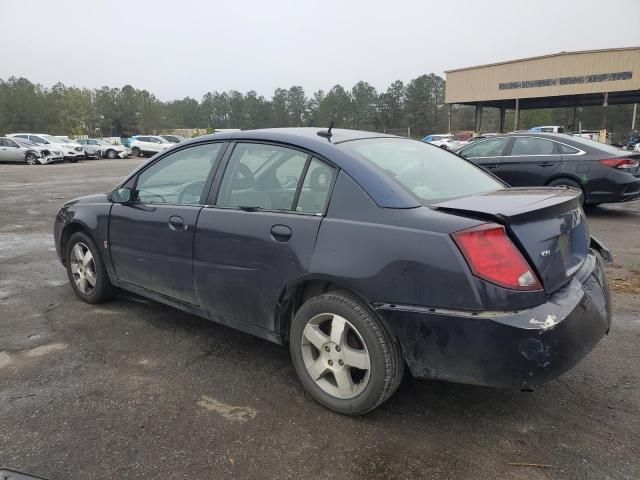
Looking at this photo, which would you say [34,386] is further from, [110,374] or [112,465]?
[112,465]

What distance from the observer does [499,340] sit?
2.21m

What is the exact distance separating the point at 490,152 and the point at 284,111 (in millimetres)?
83239

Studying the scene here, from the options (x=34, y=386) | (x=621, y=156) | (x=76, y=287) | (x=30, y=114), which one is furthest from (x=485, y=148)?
(x=30, y=114)

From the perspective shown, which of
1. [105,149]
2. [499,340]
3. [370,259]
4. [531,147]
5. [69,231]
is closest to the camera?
[499,340]

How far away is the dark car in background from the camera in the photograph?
8094 millimetres

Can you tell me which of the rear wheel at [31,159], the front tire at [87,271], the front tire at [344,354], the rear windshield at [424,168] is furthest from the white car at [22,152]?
the front tire at [344,354]

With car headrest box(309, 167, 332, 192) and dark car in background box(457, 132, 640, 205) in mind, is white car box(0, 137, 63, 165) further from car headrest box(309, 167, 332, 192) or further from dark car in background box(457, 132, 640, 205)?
car headrest box(309, 167, 332, 192)

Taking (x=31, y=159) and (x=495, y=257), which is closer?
(x=495, y=257)

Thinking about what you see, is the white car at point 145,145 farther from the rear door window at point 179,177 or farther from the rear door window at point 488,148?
the rear door window at point 179,177

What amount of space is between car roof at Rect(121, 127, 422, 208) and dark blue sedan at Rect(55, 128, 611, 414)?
0.01 m

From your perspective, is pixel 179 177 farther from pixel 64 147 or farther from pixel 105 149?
pixel 105 149

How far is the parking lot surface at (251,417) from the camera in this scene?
7.57 ft

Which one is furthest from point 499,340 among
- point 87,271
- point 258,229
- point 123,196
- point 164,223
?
point 87,271

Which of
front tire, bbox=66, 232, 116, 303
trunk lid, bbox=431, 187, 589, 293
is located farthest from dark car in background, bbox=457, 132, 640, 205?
front tire, bbox=66, 232, 116, 303
